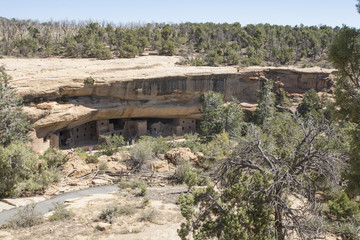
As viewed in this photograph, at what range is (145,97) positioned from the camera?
78.9 ft

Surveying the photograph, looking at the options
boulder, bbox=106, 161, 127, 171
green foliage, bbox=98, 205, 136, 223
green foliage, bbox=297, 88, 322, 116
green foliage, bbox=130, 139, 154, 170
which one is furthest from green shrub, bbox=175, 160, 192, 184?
green foliage, bbox=297, 88, 322, 116

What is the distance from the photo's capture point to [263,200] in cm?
654

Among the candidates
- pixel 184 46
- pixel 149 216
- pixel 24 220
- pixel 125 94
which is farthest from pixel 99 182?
pixel 184 46

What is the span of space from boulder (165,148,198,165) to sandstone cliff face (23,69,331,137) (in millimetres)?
6674

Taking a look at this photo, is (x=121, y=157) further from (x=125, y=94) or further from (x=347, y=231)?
(x=347, y=231)

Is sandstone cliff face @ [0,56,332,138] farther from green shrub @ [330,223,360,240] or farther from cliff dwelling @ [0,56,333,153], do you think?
green shrub @ [330,223,360,240]

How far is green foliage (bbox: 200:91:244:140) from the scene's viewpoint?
2378 centimetres

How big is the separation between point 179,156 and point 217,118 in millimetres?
7041

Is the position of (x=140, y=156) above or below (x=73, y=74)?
below

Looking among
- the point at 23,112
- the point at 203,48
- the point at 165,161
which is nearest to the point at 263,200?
the point at 165,161

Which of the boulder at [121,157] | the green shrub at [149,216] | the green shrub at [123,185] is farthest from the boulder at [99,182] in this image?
the green shrub at [149,216]

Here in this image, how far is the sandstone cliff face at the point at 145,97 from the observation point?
2039 centimetres

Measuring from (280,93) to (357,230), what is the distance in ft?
72.9

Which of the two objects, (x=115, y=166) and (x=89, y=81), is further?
(x=89, y=81)
